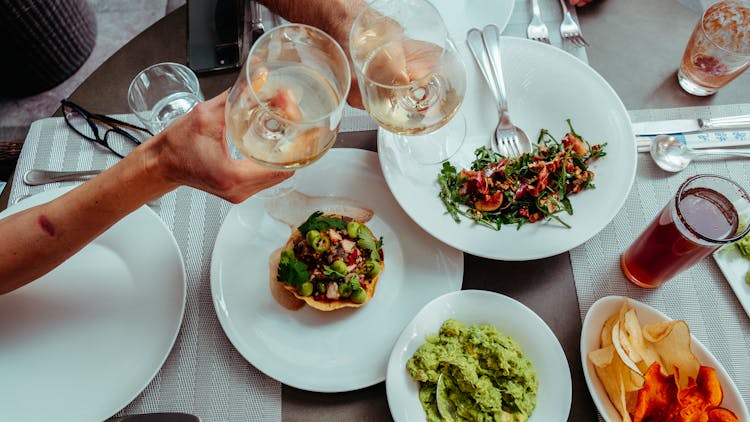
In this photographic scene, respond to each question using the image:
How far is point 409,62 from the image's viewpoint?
1107 mm

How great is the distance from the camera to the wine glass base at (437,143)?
1.35 metres

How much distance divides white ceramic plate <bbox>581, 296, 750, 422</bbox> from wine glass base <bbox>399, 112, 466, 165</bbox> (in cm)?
50

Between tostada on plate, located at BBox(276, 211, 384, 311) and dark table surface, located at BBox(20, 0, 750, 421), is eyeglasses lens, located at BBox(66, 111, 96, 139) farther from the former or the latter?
tostada on plate, located at BBox(276, 211, 384, 311)

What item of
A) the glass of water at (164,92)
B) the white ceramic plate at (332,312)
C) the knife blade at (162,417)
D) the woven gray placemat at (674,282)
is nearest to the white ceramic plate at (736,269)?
the woven gray placemat at (674,282)

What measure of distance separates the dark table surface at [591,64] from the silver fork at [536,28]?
0.13 meters

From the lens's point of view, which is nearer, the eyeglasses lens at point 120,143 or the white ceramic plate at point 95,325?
the white ceramic plate at point 95,325

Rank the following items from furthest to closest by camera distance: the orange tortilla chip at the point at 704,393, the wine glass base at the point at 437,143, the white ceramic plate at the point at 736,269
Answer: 1. the wine glass base at the point at 437,143
2. the white ceramic plate at the point at 736,269
3. the orange tortilla chip at the point at 704,393

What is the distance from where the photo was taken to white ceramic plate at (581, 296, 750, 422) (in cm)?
106

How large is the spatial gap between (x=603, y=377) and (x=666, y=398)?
121 millimetres

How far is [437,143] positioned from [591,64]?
21.1 inches

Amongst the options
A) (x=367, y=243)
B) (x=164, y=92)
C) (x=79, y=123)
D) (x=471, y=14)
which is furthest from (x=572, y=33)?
(x=79, y=123)

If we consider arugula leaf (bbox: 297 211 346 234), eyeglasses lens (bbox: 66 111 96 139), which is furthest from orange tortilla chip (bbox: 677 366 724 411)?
eyeglasses lens (bbox: 66 111 96 139)

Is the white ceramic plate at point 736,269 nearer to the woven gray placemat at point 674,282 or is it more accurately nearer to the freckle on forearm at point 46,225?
the woven gray placemat at point 674,282

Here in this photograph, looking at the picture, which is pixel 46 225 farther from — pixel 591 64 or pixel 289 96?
pixel 591 64
